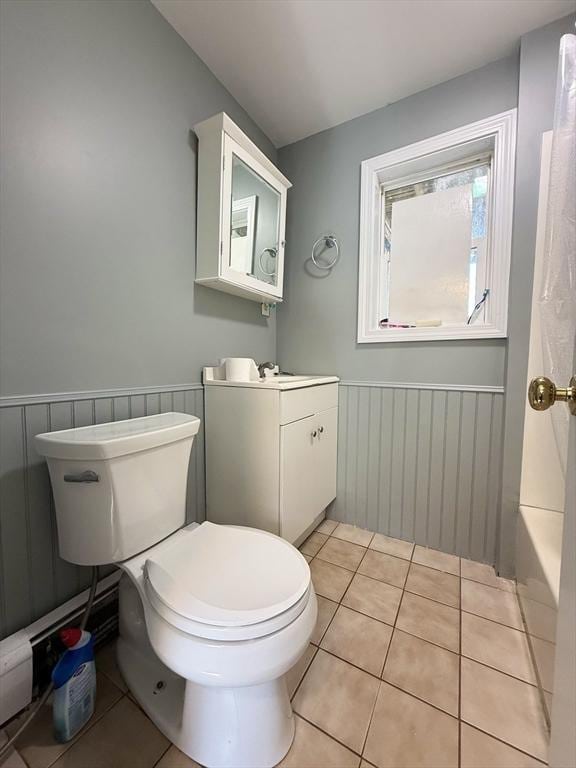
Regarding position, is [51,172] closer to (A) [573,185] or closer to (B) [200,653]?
(B) [200,653]

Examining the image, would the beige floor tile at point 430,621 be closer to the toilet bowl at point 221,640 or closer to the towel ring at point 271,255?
the toilet bowl at point 221,640

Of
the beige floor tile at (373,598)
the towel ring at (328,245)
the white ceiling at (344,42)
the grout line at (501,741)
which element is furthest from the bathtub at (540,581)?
the white ceiling at (344,42)

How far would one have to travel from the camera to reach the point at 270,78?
Answer: 57.2 inches

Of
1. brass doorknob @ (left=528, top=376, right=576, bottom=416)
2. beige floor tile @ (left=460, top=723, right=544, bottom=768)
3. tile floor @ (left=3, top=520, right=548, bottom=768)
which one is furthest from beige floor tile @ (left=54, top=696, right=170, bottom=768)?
brass doorknob @ (left=528, top=376, right=576, bottom=416)

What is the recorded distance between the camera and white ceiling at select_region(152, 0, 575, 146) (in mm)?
1163

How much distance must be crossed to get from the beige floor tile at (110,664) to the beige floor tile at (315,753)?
51 cm

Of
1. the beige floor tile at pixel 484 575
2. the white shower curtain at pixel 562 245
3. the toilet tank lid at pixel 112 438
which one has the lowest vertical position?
the beige floor tile at pixel 484 575

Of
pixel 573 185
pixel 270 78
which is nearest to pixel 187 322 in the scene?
pixel 270 78

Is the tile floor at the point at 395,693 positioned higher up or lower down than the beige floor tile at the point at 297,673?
higher up

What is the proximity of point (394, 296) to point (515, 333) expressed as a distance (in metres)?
0.64

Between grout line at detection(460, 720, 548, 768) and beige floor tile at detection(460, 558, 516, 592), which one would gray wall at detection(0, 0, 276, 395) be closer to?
grout line at detection(460, 720, 548, 768)

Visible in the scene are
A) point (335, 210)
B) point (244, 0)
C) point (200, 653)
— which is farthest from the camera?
point (335, 210)

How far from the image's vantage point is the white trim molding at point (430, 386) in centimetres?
140

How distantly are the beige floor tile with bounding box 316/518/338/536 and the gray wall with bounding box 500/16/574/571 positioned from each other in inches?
31.7
